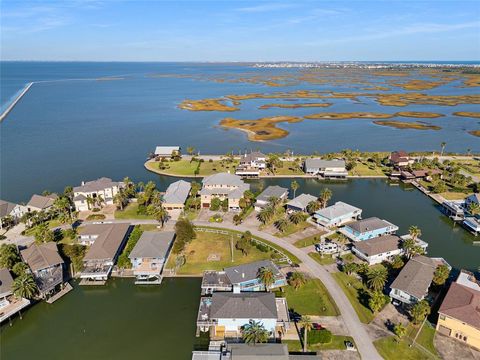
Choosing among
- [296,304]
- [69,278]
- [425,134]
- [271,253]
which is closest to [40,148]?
[69,278]

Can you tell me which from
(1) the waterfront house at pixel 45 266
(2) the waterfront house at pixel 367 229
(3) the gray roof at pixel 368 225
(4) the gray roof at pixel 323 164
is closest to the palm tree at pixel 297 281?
(2) the waterfront house at pixel 367 229

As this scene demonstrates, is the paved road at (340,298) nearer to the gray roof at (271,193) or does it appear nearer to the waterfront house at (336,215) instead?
the gray roof at (271,193)

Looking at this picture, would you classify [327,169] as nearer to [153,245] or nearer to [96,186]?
[153,245]

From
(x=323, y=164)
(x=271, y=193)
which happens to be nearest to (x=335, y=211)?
(x=271, y=193)

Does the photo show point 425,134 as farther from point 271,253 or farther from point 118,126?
point 118,126

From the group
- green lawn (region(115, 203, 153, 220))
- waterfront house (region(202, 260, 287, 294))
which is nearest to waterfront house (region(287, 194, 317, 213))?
waterfront house (region(202, 260, 287, 294))

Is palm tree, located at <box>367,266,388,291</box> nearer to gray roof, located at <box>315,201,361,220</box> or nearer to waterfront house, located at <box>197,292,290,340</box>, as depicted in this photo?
waterfront house, located at <box>197,292,290,340</box>

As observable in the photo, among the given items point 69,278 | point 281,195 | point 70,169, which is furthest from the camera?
point 70,169
